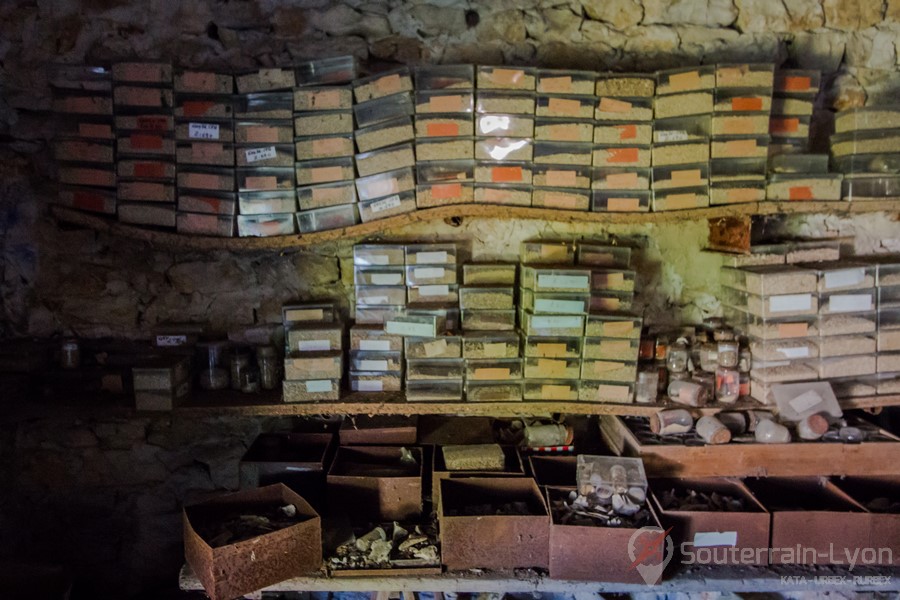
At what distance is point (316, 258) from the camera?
316 centimetres

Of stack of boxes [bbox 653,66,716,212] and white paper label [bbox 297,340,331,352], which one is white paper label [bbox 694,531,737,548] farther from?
white paper label [bbox 297,340,331,352]


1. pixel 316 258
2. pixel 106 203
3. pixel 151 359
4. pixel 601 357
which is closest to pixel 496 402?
pixel 601 357

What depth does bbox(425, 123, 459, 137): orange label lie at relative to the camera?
2.62m

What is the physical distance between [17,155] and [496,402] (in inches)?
112

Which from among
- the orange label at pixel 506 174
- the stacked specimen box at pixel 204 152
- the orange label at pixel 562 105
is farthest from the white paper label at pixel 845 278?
the stacked specimen box at pixel 204 152

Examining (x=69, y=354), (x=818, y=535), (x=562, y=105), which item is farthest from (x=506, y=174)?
(x=69, y=354)

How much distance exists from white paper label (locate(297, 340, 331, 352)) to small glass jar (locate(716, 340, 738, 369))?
2.00 metres

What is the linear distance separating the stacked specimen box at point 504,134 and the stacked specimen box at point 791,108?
1195 mm

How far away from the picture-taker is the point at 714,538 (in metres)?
2.52

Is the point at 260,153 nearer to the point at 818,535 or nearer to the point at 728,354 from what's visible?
the point at 728,354

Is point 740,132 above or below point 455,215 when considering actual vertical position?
above

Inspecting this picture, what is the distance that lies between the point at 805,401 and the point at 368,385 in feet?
7.08

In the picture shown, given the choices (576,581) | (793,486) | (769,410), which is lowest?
(576,581)

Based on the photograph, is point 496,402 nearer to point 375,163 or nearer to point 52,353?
point 375,163
